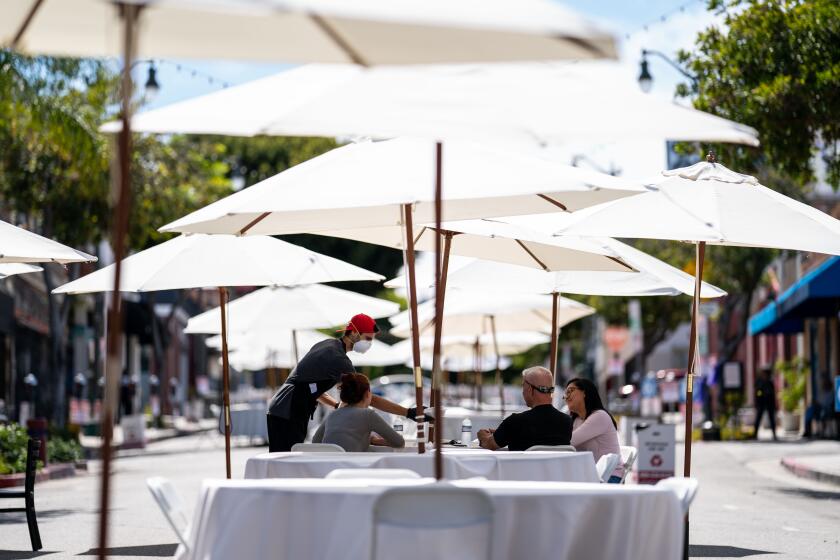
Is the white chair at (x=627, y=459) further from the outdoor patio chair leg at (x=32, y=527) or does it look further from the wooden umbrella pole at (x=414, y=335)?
the outdoor patio chair leg at (x=32, y=527)

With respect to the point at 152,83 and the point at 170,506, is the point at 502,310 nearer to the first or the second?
the point at 152,83

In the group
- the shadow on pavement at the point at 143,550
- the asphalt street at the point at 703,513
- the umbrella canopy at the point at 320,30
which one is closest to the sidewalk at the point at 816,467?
the asphalt street at the point at 703,513

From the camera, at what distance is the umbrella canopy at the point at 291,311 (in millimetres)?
20797

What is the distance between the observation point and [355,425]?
397 inches

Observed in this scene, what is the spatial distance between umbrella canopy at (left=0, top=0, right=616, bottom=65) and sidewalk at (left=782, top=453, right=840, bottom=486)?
16.9 metres

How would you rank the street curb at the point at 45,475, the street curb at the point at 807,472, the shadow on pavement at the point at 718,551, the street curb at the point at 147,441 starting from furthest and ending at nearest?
the street curb at the point at 147,441
the street curb at the point at 807,472
the street curb at the point at 45,475
the shadow on pavement at the point at 718,551

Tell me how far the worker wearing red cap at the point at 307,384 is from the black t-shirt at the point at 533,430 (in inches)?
83.2

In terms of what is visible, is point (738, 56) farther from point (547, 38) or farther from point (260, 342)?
point (547, 38)

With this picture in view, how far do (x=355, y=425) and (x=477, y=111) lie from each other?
3.71 meters

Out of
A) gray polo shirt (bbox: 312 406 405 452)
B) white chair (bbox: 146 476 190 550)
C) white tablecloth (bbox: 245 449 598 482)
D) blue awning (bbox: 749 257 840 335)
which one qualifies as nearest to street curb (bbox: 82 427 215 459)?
blue awning (bbox: 749 257 840 335)

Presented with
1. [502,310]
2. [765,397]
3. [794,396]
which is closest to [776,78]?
[502,310]

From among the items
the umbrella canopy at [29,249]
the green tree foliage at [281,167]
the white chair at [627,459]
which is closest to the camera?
the umbrella canopy at [29,249]

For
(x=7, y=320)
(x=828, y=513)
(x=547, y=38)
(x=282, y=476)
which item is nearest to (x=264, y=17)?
(x=547, y=38)

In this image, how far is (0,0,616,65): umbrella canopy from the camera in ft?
17.9
